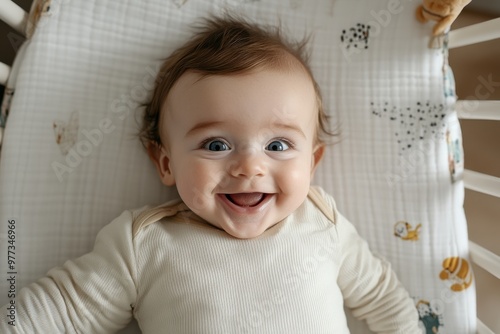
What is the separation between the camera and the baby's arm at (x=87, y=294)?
86 cm

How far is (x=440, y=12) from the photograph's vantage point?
1.04 meters

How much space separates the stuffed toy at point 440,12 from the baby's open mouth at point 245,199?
1.72 ft

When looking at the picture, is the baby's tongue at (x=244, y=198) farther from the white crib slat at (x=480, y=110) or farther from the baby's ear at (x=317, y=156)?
the white crib slat at (x=480, y=110)

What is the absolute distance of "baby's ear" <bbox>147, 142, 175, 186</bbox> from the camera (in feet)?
3.29

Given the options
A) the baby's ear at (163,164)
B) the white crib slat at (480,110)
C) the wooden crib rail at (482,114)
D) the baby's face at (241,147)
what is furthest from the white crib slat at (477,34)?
the baby's ear at (163,164)

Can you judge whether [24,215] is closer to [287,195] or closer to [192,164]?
[192,164]

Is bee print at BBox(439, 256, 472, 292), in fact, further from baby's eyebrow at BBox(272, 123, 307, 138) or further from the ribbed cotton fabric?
baby's eyebrow at BBox(272, 123, 307, 138)

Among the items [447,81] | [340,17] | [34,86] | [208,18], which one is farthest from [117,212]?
[447,81]

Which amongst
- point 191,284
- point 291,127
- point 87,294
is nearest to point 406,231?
point 291,127

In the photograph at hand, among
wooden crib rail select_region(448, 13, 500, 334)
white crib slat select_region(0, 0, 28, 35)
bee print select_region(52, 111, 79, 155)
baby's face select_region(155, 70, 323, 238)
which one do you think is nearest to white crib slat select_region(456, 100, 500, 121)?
wooden crib rail select_region(448, 13, 500, 334)

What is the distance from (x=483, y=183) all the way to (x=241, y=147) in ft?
1.65

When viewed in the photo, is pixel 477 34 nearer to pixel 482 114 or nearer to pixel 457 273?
pixel 482 114

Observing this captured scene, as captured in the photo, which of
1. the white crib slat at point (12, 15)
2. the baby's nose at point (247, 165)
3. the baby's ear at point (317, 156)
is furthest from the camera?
the baby's ear at point (317, 156)

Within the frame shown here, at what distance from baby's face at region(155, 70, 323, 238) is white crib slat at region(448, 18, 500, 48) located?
39 cm
